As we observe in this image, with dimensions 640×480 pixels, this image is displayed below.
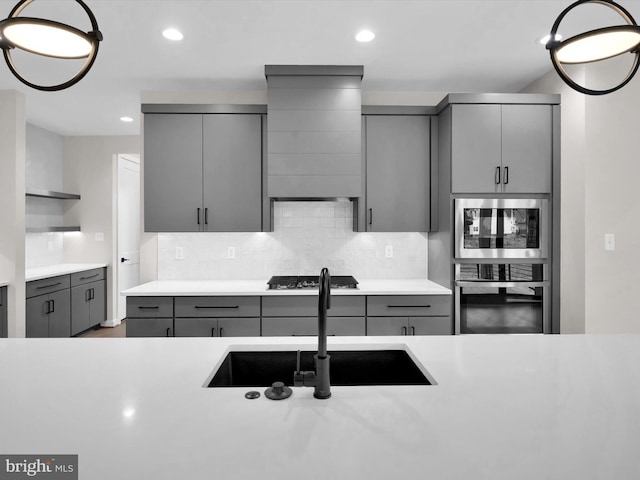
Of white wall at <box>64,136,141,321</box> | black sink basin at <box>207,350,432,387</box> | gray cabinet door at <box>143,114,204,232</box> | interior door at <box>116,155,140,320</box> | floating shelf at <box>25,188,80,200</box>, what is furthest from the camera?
interior door at <box>116,155,140,320</box>

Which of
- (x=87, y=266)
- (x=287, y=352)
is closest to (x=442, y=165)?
(x=287, y=352)

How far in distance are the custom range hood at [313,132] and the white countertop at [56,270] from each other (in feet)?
9.05

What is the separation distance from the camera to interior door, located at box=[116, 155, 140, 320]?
214 inches

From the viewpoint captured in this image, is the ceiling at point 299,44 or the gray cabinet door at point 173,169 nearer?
the ceiling at point 299,44

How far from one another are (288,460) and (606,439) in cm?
69

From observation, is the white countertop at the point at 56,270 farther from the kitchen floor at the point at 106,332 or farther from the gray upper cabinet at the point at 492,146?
the gray upper cabinet at the point at 492,146

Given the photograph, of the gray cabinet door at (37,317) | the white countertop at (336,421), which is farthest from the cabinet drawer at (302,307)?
the gray cabinet door at (37,317)

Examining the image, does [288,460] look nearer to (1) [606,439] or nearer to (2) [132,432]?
(2) [132,432]

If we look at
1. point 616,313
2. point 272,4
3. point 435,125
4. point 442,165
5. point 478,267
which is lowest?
point 616,313

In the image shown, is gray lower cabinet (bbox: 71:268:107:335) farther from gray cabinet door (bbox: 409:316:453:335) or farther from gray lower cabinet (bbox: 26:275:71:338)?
gray cabinet door (bbox: 409:316:453:335)

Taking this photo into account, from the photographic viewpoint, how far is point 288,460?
78cm

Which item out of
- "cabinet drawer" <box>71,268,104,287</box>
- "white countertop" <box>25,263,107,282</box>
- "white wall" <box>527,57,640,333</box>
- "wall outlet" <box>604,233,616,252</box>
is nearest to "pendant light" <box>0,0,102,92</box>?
"white wall" <box>527,57,640,333</box>

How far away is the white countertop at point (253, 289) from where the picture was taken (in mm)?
2986

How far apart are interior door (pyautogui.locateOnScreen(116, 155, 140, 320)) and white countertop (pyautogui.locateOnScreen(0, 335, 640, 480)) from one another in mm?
4410
